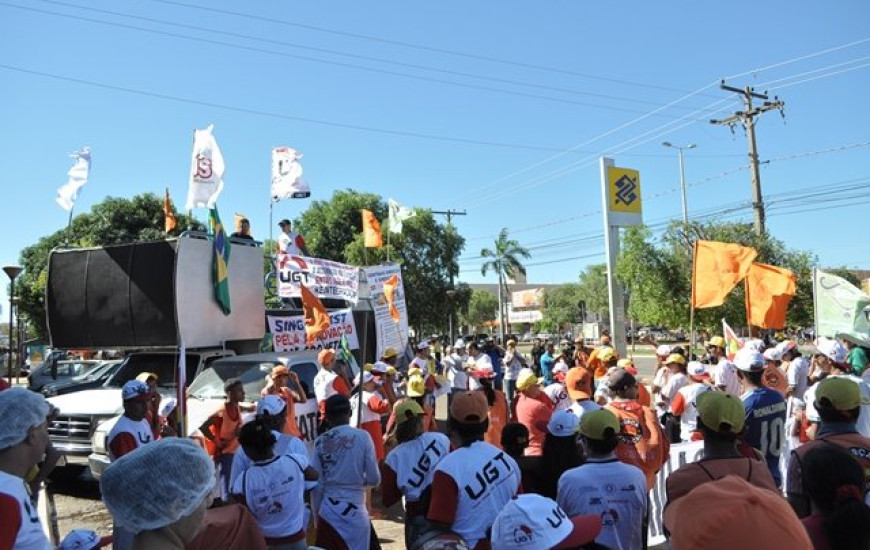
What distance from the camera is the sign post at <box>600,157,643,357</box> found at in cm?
1412

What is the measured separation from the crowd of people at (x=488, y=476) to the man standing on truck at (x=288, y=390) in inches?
3.8

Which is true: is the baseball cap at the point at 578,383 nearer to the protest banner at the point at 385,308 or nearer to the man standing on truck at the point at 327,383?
the man standing on truck at the point at 327,383

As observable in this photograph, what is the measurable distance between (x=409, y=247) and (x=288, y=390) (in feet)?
86.6

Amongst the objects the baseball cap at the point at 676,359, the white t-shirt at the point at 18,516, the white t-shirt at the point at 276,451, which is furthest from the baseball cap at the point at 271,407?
the baseball cap at the point at 676,359

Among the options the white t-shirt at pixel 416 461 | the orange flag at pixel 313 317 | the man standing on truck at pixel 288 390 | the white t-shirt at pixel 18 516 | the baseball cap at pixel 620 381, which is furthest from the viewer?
the orange flag at pixel 313 317

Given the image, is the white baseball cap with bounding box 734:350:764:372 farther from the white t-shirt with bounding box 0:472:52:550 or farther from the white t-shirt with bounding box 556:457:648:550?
Result: the white t-shirt with bounding box 0:472:52:550

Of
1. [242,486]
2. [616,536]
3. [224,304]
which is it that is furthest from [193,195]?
Result: [616,536]

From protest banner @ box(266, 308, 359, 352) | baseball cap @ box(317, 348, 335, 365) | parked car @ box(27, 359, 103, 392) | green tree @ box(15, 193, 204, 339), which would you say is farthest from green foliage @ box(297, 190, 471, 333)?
baseball cap @ box(317, 348, 335, 365)

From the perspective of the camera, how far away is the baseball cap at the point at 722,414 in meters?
3.15

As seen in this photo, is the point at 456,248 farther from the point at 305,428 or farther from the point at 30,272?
the point at 305,428

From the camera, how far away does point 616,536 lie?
3.24 m

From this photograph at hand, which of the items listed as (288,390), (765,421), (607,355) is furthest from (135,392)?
(607,355)

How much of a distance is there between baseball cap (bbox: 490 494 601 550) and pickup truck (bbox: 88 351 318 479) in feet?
19.9

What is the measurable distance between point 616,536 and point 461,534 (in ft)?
2.70
